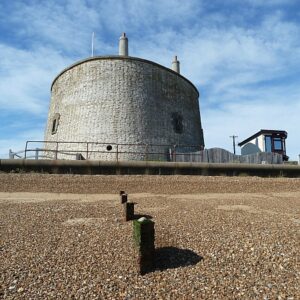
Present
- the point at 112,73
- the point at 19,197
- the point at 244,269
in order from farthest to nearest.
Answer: the point at 112,73
the point at 19,197
the point at 244,269

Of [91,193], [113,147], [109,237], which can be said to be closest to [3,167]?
[91,193]

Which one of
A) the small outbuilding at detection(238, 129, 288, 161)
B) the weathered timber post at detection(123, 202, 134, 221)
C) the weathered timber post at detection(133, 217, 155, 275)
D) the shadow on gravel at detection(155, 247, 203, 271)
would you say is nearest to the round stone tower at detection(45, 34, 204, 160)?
the small outbuilding at detection(238, 129, 288, 161)

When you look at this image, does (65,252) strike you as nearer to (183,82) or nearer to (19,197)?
(19,197)

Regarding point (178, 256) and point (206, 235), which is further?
point (206, 235)

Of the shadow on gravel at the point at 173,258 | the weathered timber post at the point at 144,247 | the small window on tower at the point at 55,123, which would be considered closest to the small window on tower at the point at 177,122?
the small window on tower at the point at 55,123

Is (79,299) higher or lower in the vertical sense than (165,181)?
lower

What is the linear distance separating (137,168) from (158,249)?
9138 mm

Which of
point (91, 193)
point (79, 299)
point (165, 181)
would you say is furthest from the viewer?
point (165, 181)

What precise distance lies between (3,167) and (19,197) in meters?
3.62

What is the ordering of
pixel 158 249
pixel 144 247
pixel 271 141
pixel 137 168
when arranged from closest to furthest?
1. pixel 144 247
2. pixel 158 249
3. pixel 137 168
4. pixel 271 141

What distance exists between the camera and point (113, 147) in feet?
63.6

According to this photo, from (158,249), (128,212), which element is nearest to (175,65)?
(128,212)

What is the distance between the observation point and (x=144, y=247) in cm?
529

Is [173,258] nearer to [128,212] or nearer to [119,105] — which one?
[128,212]
